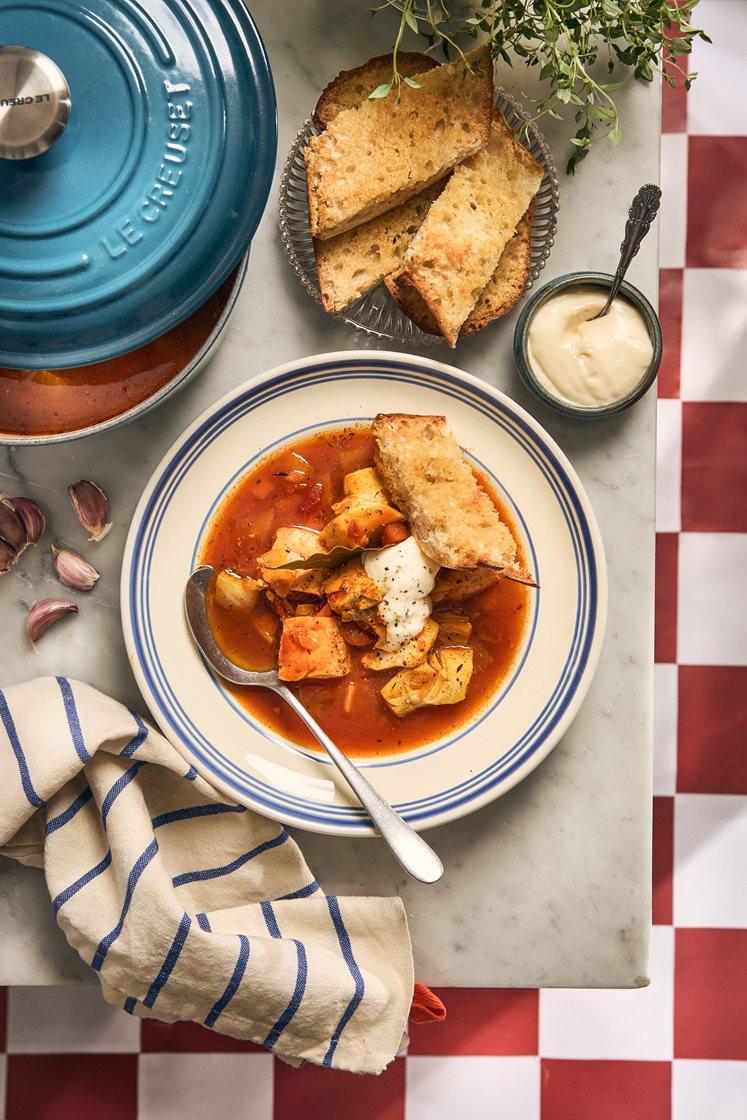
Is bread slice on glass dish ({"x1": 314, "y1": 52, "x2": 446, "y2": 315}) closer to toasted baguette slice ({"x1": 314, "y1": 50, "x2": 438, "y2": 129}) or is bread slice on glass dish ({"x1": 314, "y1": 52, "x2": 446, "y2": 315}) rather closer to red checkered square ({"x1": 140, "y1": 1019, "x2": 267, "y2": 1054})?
toasted baguette slice ({"x1": 314, "y1": 50, "x2": 438, "y2": 129})

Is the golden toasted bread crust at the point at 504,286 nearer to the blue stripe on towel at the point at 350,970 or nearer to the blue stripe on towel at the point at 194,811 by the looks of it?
the blue stripe on towel at the point at 194,811

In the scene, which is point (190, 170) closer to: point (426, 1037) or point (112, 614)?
point (112, 614)

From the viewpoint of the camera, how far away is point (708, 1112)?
2447 mm

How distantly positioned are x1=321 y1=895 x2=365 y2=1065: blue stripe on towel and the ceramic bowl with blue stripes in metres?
0.19

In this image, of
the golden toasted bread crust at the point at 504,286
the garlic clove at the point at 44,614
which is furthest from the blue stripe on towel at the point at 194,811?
the golden toasted bread crust at the point at 504,286

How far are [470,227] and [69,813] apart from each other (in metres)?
1.28

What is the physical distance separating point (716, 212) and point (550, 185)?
75 centimetres

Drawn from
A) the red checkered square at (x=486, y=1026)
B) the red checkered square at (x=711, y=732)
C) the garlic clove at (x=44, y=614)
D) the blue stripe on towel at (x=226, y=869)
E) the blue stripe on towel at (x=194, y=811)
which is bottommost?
the red checkered square at (x=486, y=1026)

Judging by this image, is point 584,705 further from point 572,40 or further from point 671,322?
point 572,40

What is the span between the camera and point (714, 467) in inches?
95.6

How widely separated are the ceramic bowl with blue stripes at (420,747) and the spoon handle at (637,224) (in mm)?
298

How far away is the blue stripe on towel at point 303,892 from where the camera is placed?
1.92 m

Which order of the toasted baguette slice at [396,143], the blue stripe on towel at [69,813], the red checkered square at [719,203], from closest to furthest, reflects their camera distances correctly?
the toasted baguette slice at [396,143] → the blue stripe on towel at [69,813] → the red checkered square at [719,203]

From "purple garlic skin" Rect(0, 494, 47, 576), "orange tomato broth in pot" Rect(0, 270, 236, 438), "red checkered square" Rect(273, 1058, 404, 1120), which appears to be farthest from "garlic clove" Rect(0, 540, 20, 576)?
"red checkered square" Rect(273, 1058, 404, 1120)
